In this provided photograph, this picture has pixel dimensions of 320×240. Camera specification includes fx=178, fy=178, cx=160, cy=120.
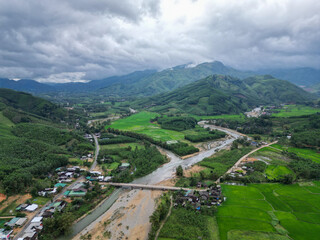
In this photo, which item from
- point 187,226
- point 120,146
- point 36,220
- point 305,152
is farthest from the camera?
point 120,146

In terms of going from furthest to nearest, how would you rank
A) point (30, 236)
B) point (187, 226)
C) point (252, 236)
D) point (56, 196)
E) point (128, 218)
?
point (56, 196)
point (128, 218)
point (187, 226)
point (30, 236)
point (252, 236)

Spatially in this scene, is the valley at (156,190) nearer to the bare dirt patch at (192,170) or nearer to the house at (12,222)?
the house at (12,222)

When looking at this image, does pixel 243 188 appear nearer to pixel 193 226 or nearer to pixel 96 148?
pixel 193 226

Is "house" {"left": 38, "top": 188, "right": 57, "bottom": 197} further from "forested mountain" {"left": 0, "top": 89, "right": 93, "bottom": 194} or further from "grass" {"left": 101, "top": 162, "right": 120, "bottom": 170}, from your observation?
"grass" {"left": 101, "top": 162, "right": 120, "bottom": 170}

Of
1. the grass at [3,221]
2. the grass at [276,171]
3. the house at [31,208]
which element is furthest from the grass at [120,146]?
the grass at [276,171]

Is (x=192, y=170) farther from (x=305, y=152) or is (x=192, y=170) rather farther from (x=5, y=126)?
(x=5, y=126)

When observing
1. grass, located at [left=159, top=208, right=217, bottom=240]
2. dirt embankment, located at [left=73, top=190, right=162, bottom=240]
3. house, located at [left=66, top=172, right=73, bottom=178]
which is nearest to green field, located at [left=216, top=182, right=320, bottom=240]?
grass, located at [left=159, top=208, right=217, bottom=240]

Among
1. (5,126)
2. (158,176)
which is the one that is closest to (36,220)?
(158,176)
